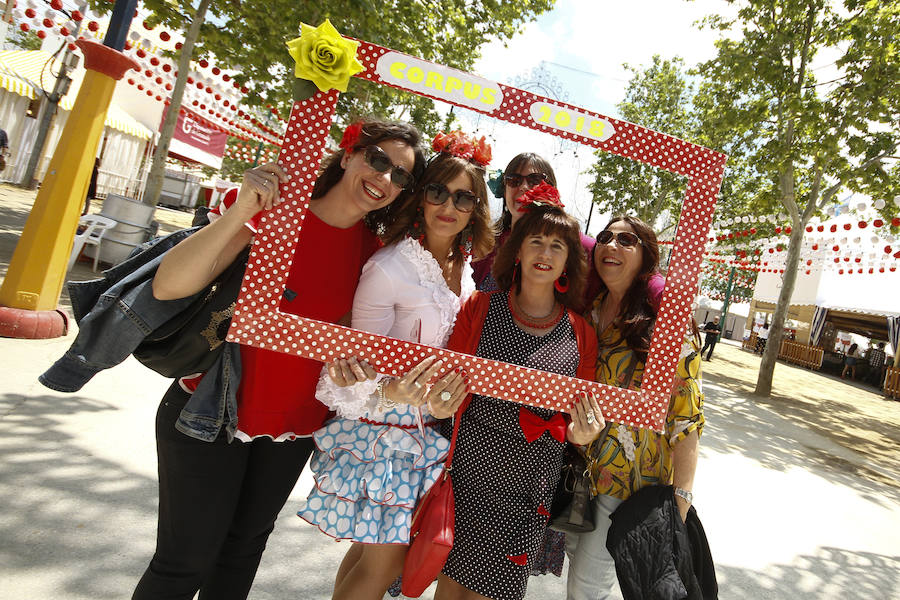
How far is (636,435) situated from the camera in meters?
2.29

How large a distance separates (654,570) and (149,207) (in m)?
8.59

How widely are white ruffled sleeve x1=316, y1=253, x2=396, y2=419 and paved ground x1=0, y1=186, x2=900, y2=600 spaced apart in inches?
50.5

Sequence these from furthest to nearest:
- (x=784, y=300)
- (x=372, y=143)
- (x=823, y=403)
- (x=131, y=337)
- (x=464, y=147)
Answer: (x=823, y=403), (x=784, y=300), (x=464, y=147), (x=372, y=143), (x=131, y=337)

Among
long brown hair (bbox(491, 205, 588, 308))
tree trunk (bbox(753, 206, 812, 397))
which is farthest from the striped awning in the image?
tree trunk (bbox(753, 206, 812, 397))

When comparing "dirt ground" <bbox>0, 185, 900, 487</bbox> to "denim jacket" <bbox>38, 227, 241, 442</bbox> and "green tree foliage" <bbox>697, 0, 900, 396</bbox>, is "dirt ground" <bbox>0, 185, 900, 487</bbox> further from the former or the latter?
"denim jacket" <bbox>38, 227, 241, 442</bbox>

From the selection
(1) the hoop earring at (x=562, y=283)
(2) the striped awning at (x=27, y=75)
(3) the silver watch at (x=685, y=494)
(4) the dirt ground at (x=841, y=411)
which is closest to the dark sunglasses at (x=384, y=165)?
(1) the hoop earring at (x=562, y=283)

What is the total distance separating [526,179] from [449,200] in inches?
40.6

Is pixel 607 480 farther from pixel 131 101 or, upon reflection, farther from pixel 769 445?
pixel 131 101

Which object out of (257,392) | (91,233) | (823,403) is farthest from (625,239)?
(823,403)

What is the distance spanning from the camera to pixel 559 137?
195cm

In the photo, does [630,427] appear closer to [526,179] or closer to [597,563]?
[597,563]

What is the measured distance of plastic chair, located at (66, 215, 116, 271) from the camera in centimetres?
768

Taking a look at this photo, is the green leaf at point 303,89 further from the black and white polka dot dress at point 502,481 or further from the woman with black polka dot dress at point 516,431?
the black and white polka dot dress at point 502,481

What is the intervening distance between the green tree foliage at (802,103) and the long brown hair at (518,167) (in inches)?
377
